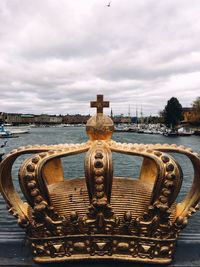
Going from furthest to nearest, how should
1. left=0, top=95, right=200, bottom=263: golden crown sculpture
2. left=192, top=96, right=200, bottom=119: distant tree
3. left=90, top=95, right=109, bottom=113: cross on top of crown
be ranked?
left=192, top=96, right=200, bottom=119: distant tree → left=90, top=95, right=109, bottom=113: cross on top of crown → left=0, top=95, right=200, bottom=263: golden crown sculpture

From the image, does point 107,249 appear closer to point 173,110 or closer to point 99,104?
point 99,104

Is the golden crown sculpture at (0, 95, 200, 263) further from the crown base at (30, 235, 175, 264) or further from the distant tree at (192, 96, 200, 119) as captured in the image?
the distant tree at (192, 96, 200, 119)

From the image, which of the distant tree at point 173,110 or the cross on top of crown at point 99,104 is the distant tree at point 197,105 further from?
the cross on top of crown at point 99,104

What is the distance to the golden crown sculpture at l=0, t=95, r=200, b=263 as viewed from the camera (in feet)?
10.1

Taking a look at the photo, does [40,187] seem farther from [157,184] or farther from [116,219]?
[157,184]

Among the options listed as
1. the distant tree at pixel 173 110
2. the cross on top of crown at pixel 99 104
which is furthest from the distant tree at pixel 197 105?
the cross on top of crown at pixel 99 104

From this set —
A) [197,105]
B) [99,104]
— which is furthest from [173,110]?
[99,104]

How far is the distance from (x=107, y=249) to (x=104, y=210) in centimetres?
35

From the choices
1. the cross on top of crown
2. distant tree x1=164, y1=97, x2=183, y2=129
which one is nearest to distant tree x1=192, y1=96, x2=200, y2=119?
distant tree x1=164, y1=97, x2=183, y2=129

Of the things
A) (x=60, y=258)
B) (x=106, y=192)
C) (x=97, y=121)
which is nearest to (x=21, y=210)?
(x=60, y=258)

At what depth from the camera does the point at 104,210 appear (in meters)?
3.11

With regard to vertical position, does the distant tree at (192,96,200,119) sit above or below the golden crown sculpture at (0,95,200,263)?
above

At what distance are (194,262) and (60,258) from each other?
114 cm

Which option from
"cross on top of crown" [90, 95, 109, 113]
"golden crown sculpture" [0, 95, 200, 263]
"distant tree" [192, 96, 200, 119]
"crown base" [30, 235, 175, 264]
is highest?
"distant tree" [192, 96, 200, 119]
